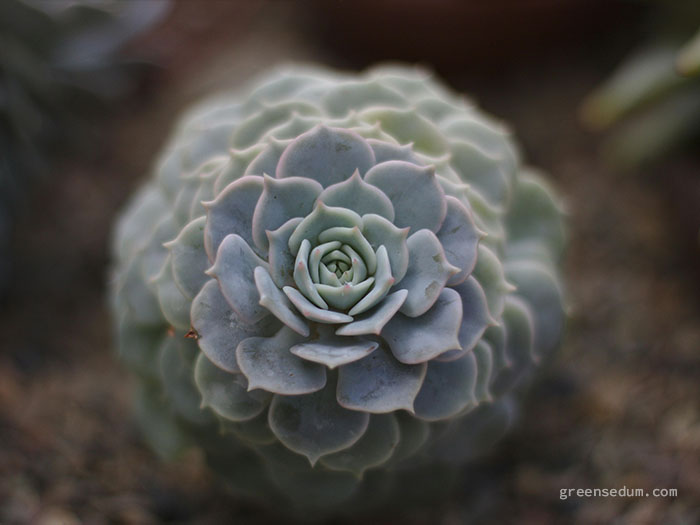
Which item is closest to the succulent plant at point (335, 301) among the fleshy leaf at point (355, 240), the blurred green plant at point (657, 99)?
the fleshy leaf at point (355, 240)

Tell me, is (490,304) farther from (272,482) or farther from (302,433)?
(272,482)

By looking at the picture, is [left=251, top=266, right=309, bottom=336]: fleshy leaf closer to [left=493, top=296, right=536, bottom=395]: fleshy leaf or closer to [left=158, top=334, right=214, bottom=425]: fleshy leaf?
[left=158, top=334, right=214, bottom=425]: fleshy leaf

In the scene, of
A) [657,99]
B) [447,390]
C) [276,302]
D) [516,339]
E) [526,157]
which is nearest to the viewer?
[276,302]

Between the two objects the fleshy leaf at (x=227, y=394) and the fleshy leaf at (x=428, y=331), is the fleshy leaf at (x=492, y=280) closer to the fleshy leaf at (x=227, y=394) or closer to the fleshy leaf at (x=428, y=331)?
the fleshy leaf at (x=428, y=331)

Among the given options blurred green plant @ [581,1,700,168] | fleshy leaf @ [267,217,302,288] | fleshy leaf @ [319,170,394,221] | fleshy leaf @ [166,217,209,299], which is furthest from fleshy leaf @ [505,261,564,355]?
blurred green plant @ [581,1,700,168]

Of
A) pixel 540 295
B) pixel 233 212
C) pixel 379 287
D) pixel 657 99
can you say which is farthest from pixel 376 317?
pixel 657 99

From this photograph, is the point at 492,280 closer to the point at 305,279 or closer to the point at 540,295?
the point at 540,295

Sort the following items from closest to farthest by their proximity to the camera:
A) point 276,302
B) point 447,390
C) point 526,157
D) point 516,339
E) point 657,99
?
point 276,302 → point 447,390 → point 516,339 → point 657,99 → point 526,157

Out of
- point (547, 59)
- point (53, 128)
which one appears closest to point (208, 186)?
point (53, 128)
